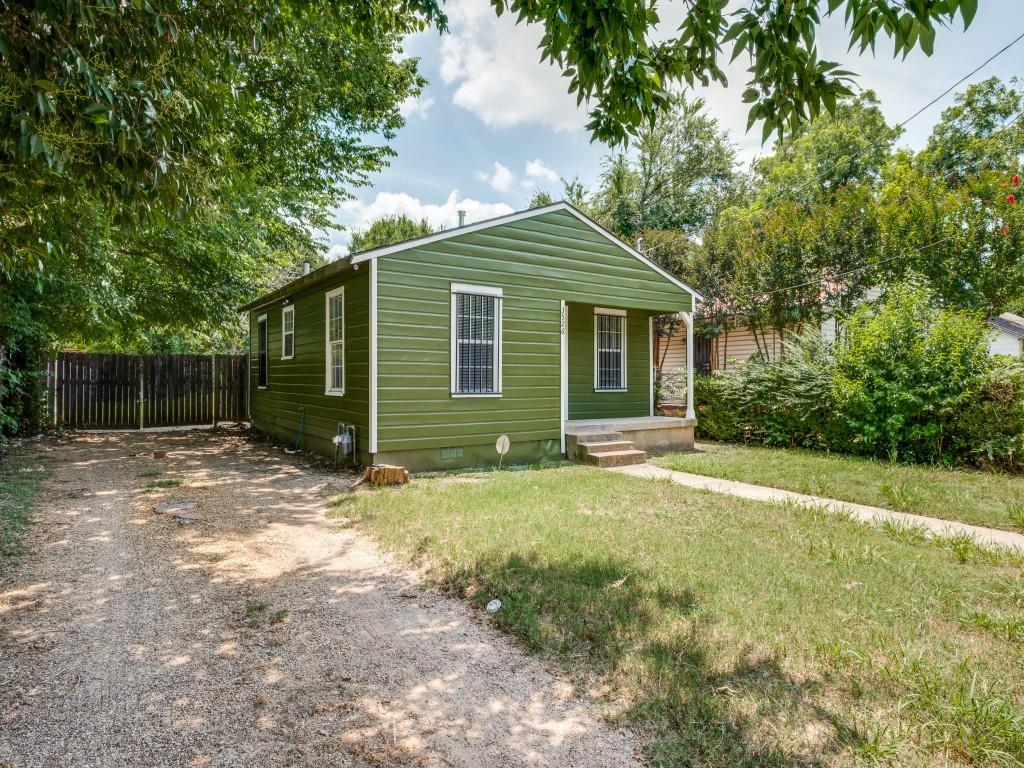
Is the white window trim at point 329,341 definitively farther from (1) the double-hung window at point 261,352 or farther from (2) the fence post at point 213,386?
(2) the fence post at point 213,386

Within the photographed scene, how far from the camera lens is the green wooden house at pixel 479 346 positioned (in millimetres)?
7520

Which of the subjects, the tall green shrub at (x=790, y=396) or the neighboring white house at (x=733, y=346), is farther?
the neighboring white house at (x=733, y=346)

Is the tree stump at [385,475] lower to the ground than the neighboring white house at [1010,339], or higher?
lower

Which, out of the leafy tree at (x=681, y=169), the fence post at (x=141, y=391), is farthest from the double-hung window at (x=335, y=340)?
A: the leafy tree at (x=681, y=169)

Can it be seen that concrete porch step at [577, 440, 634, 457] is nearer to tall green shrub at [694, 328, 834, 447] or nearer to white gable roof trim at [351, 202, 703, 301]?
tall green shrub at [694, 328, 834, 447]

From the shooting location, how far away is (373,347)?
7.25m

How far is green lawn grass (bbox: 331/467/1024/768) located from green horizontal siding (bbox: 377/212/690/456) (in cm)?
247

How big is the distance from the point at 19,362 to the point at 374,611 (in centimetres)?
1152

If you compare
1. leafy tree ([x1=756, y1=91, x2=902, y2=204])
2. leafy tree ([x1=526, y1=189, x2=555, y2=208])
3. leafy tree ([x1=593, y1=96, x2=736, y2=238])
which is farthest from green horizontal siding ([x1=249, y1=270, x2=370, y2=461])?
leafy tree ([x1=756, y1=91, x2=902, y2=204])

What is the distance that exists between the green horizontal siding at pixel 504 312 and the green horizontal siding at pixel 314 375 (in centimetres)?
42

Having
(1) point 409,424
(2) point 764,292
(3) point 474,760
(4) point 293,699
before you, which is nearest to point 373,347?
(1) point 409,424

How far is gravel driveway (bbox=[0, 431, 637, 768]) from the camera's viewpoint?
2.05 metres

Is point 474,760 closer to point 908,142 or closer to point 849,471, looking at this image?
point 849,471

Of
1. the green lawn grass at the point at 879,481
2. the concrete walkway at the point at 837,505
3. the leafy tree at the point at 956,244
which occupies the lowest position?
the concrete walkway at the point at 837,505
